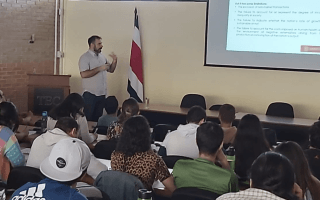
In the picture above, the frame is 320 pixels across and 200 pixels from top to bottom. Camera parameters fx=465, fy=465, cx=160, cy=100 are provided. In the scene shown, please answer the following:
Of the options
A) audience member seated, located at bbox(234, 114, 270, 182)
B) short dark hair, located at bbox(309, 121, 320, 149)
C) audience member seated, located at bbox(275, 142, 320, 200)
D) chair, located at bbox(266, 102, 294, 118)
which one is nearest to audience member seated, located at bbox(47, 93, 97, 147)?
audience member seated, located at bbox(234, 114, 270, 182)

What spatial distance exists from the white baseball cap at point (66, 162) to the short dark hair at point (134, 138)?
0.76 metres

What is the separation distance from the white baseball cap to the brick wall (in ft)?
19.6

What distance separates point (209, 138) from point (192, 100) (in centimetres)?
423

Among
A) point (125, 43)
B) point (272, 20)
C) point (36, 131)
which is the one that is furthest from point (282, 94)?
point (36, 131)

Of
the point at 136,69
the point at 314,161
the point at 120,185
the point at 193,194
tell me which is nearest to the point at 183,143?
the point at 314,161

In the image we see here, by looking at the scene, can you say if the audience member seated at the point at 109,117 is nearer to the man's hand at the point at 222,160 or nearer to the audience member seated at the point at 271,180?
the man's hand at the point at 222,160

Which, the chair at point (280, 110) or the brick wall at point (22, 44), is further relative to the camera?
the brick wall at point (22, 44)

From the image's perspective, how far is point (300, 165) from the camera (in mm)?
2850

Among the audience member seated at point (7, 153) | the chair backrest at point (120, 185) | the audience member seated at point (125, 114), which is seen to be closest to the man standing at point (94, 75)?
the audience member seated at point (125, 114)

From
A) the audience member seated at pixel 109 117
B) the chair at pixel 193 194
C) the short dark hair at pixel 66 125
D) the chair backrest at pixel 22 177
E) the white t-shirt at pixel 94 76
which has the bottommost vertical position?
the chair backrest at pixel 22 177

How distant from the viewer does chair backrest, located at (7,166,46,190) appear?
3158 millimetres

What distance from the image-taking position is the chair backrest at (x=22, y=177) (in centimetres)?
316

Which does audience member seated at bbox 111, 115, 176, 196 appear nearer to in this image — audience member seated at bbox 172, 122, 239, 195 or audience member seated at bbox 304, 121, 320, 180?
audience member seated at bbox 172, 122, 239, 195

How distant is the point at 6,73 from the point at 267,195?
6722 mm
